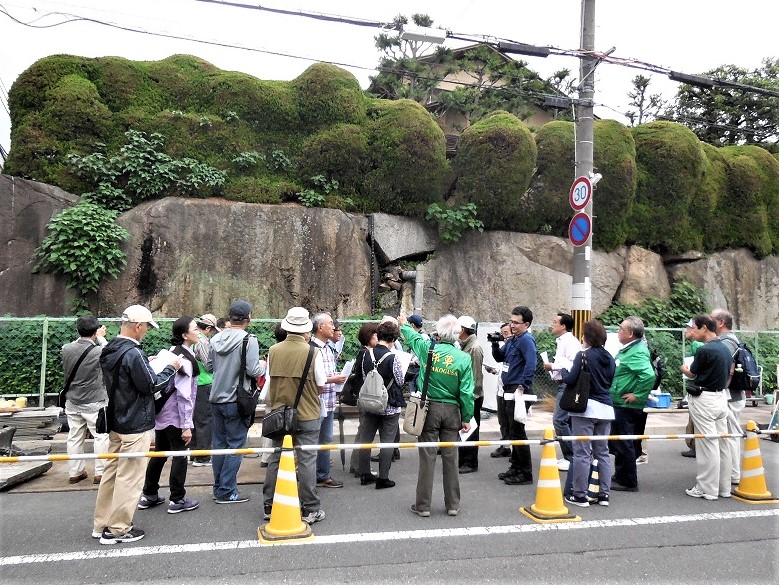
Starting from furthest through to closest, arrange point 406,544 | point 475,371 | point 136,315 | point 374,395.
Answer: point 475,371, point 374,395, point 136,315, point 406,544

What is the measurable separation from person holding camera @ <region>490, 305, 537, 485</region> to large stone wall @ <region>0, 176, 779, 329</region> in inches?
246

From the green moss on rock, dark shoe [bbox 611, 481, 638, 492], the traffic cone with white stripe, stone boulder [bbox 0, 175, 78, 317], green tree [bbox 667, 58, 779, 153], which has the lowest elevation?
dark shoe [bbox 611, 481, 638, 492]

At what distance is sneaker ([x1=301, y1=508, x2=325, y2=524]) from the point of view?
4707mm

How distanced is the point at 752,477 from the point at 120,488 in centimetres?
626

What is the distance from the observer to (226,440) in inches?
210

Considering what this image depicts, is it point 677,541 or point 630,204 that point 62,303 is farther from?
point 630,204

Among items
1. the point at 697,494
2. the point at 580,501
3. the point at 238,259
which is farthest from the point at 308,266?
the point at 697,494

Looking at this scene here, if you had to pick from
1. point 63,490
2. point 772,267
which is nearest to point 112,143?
point 63,490

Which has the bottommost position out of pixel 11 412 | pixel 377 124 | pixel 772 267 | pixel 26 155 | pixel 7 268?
pixel 11 412

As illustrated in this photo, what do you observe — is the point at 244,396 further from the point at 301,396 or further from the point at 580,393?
the point at 580,393

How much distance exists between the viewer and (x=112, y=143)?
1203cm

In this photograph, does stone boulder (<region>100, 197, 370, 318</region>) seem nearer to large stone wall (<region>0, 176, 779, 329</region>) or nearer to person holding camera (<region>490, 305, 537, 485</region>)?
large stone wall (<region>0, 176, 779, 329</region>)

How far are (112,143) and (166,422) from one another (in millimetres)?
9333

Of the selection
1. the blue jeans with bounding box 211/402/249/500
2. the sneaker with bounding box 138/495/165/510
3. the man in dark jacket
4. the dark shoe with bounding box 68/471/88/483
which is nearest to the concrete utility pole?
the blue jeans with bounding box 211/402/249/500
